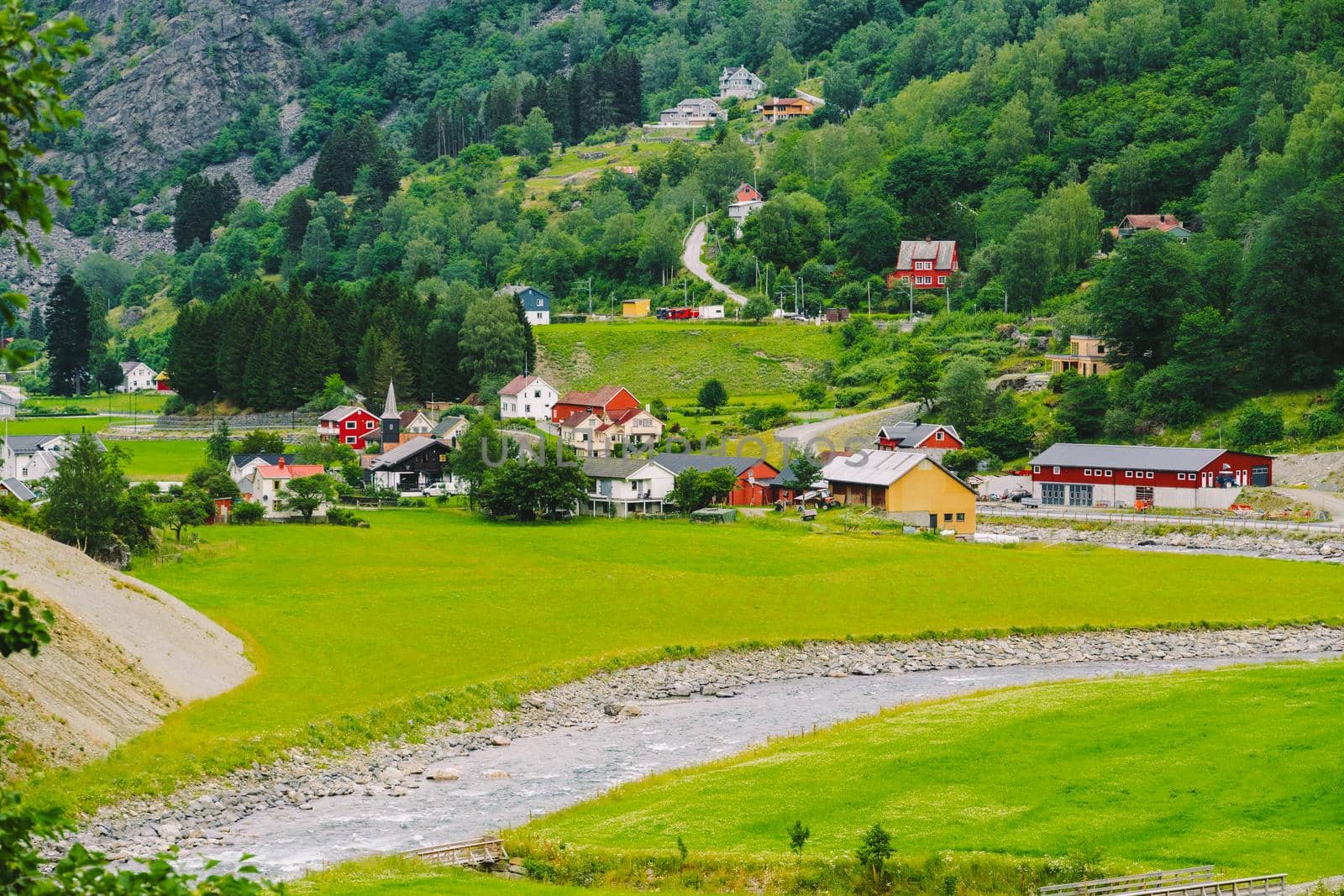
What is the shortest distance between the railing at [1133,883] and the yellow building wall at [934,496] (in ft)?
168

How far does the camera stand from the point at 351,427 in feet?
341

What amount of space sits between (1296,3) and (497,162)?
315 ft

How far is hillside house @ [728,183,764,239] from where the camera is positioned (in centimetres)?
15094

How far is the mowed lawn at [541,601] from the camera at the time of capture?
37.0 m

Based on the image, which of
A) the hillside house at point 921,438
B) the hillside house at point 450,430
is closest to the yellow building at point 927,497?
the hillside house at point 921,438

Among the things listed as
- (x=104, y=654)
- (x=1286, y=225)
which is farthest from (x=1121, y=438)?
(x=104, y=654)

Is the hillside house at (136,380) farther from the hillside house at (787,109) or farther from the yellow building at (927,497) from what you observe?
the yellow building at (927,497)

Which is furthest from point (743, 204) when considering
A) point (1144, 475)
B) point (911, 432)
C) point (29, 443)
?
point (29, 443)

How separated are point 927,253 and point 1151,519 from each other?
5491 cm

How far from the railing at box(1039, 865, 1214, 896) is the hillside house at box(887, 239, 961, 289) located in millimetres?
104590

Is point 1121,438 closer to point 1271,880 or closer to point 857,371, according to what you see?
point 857,371

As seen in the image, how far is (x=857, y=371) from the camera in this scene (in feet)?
353

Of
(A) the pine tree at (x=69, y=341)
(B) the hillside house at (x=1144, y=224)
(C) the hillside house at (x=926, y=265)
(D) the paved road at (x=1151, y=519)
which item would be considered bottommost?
(D) the paved road at (x=1151, y=519)

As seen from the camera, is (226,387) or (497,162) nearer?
(226,387)
